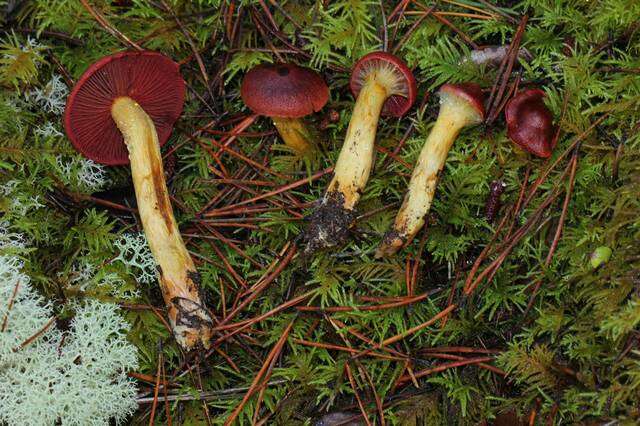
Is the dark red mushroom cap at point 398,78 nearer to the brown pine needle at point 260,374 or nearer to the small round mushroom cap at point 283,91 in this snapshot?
the small round mushroom cap at point 283,91

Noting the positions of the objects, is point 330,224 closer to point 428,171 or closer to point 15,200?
point 428,171

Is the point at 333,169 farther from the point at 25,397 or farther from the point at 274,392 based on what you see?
the point at 25,397

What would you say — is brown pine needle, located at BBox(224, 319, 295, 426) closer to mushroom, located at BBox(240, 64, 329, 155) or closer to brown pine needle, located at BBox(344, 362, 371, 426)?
brown pine needle, located at BBox(344, 362, 371, 426)

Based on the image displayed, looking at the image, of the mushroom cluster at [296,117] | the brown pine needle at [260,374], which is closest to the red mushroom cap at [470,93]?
the mushroom cluster at [296,117]

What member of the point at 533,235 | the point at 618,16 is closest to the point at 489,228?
the point at 533,235

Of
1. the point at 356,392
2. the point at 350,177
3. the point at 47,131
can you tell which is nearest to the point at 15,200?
the point at 47,131

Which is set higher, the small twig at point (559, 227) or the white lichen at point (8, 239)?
the small twig at point (559, 227)

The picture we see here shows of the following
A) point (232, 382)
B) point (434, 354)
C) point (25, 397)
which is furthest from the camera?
point (232, 382)
